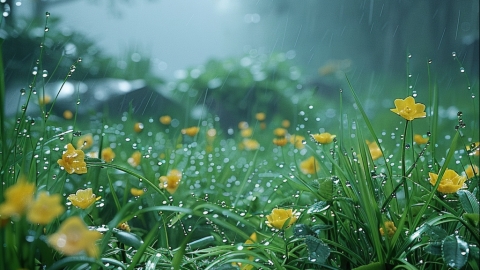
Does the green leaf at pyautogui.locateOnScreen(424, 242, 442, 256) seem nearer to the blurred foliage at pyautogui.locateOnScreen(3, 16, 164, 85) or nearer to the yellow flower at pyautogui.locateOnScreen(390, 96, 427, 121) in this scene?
the yellow flower at pyautogui.locateOnScreen(390, 96, 427, 121)

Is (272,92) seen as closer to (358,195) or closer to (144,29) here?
(144,29)

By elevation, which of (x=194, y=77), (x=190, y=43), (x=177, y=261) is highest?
(x=190, y=43)

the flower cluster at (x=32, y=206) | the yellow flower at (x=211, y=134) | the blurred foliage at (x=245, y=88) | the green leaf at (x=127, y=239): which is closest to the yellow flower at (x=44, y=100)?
the green leaf at (x=127, y=239)

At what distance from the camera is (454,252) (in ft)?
2.00

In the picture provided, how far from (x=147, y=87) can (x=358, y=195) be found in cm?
263

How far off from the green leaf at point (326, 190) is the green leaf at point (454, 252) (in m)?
0.19

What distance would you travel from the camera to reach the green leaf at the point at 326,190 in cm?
78

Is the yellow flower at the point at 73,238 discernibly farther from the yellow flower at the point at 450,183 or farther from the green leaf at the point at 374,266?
the yellow flower at the point at 450,183

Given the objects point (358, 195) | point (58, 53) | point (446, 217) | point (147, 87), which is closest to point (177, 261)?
point (358, 195)

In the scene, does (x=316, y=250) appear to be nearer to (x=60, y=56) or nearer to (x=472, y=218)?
(x=472, y=218)

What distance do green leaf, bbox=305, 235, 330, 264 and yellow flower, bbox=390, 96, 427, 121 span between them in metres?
0.25

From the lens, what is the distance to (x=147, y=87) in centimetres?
323

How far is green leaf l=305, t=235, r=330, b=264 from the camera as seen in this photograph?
670 mm

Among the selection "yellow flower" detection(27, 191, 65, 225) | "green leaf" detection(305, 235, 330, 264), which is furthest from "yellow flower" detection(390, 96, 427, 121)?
"yellow flower" detection(27, 191, 65, 225)
